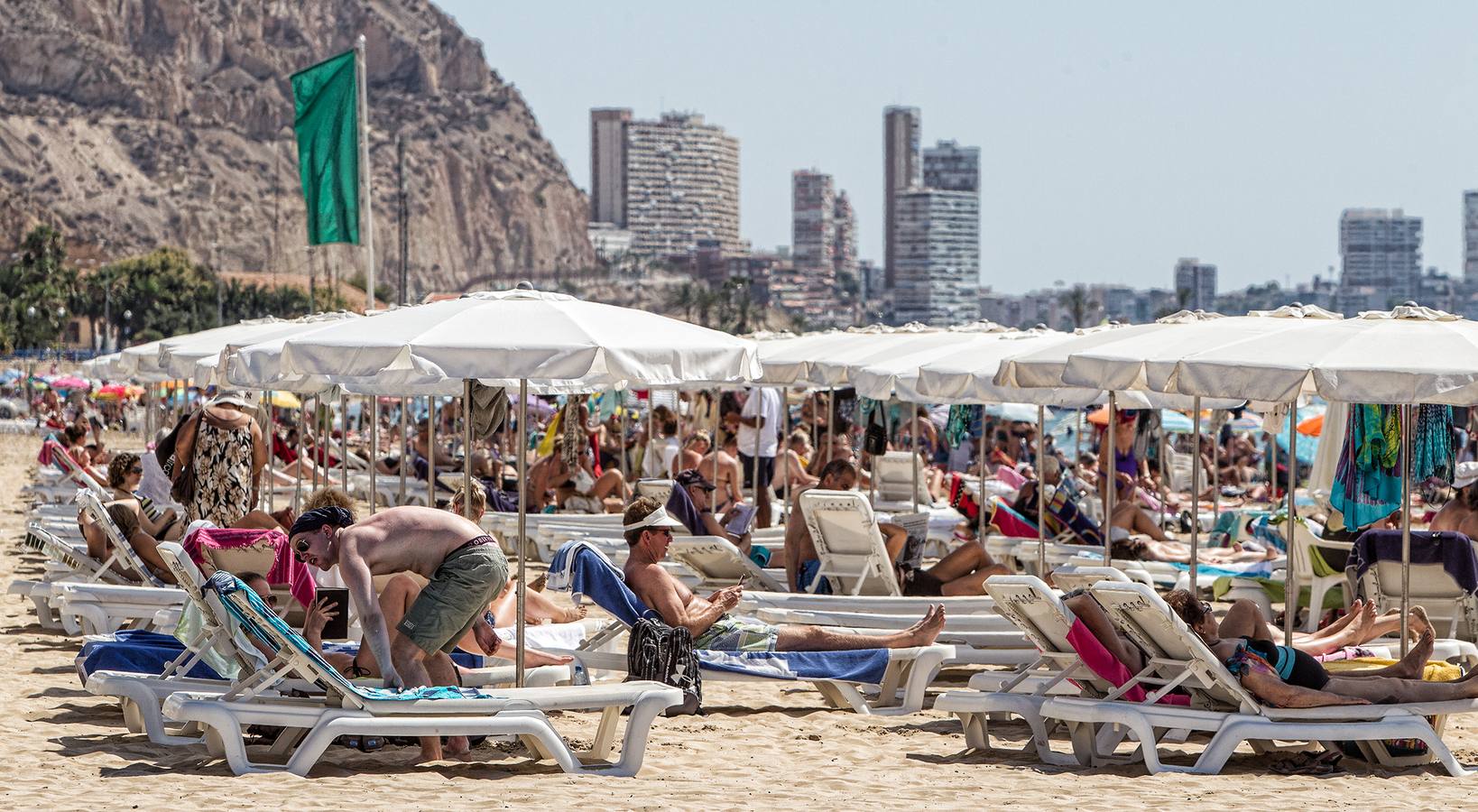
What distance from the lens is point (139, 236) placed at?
126625mm

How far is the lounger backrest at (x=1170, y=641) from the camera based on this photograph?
5.91m

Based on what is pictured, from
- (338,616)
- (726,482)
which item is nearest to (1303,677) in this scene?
(338,616)

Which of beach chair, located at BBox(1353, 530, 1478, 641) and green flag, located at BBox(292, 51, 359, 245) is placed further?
green flag, located at BBox(292, 51, 359, 245)

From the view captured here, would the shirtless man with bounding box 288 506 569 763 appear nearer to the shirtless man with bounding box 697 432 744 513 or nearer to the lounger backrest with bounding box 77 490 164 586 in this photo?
the lounger backrest with bounding box 77 490 164 586

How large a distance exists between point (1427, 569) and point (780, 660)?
3.13m

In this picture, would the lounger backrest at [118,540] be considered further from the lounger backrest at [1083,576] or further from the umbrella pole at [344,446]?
the lounger backrest at [1083,576]

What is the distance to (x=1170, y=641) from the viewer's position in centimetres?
604

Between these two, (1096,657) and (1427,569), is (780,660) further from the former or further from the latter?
(1427,569)

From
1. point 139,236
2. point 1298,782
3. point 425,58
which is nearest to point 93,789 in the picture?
point 1298,782

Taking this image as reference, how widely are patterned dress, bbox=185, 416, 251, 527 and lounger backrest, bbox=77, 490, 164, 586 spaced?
3.14 ft

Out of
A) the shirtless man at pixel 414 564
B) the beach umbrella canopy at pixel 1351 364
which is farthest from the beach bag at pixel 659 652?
the beach umbrella canopy at pixel 1351 364

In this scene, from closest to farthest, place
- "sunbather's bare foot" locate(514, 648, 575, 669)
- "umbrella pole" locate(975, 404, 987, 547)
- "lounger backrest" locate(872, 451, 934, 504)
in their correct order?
1. "sunbather's bare foot" locate(514, 648, 575, 669)
2. "umbrella pole" locate(975, 404, 987, 547)
3. "lounger backrest" locate(872, 451, 934, 504)

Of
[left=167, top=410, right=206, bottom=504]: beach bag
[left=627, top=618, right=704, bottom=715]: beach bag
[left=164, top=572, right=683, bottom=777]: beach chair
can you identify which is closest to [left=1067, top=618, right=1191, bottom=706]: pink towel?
[left=164, top=572, right=683, bottom=777]: beach chair

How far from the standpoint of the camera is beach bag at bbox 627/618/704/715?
700 centimetres
